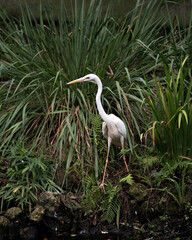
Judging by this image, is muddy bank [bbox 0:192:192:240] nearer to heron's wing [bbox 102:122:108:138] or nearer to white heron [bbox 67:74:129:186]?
white heron [bbox 67:74:129:186]

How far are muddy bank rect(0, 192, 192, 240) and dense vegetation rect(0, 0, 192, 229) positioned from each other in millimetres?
110

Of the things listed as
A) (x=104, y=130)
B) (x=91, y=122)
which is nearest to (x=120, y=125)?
(x=104, y=130)

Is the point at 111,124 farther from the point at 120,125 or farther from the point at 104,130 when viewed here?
the point at 104,130

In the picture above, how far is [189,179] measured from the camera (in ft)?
13.1

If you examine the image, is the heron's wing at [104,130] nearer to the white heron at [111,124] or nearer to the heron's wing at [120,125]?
the white heron at [111,124]

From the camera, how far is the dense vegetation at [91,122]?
13.2 feet

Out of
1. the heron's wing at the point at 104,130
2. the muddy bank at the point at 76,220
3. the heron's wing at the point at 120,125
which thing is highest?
the heron's wing at the point at 120,125

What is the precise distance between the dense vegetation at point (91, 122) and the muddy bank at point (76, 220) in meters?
0.11

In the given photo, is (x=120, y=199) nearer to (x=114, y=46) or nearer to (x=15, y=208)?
(x=15, y=208)

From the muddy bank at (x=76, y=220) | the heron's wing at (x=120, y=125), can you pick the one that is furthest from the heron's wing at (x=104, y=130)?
the muddy bank at (x=76, y=220)

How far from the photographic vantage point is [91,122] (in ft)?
15.0

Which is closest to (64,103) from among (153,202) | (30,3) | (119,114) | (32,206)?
(119,114)

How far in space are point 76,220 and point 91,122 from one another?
1.19 metres

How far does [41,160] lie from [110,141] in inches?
32.4
